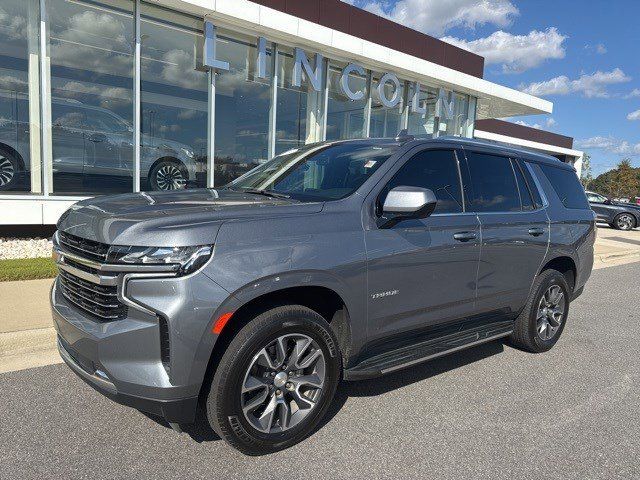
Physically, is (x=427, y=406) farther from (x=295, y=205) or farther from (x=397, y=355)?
(x=295, y=205)

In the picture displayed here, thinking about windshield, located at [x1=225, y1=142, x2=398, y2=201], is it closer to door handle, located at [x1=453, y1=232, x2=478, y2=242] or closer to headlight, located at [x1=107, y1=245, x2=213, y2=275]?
door handle, located at [x1=453, y1=232, x2=478, y2=242]

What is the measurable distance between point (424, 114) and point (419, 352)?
1329 cm

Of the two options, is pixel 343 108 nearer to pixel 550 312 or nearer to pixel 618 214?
pixel 550 312

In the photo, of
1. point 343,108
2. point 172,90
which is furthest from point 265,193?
point 343,108

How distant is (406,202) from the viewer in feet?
10.4

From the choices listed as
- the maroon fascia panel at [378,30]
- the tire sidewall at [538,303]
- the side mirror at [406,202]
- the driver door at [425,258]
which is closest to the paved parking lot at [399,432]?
the tire sidewall at [538,303]

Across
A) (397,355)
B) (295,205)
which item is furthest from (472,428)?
(295,205)

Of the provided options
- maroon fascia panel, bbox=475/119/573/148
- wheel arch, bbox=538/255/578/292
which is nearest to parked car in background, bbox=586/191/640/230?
maroon fascia panel, bbox=475/119/573/148

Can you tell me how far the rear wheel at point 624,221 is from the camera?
21969 millimetres

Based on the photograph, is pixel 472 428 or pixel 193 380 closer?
pixel 193 380

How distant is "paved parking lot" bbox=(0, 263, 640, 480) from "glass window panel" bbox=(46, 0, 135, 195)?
6.12m

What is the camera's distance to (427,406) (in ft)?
11.9

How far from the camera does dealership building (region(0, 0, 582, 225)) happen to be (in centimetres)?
855

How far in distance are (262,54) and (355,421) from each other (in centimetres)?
985
